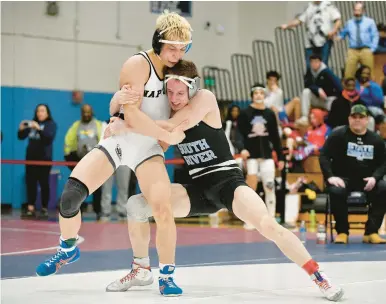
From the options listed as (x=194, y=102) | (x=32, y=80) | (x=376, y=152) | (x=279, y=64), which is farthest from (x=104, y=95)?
(x=194, y=102)

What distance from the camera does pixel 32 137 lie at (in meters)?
13.0

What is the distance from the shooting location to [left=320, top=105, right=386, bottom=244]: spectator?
29.6ft

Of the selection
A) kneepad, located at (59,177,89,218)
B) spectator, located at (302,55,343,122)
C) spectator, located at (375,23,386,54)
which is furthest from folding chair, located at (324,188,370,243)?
spectator, located at (375,23,386,54)

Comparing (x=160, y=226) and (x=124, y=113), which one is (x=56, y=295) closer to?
(x=160, y=226)

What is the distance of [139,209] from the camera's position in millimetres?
5465

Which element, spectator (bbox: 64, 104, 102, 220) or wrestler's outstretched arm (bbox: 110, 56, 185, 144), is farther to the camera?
spectator (bbox: 64, 104, 102, 220)

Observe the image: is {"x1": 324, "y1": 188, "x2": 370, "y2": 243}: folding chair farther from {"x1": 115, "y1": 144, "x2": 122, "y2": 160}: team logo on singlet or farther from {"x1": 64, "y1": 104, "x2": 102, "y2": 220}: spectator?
{"x1": 64, "y1": 104, "x2": 102, "y2": 220}: spectator

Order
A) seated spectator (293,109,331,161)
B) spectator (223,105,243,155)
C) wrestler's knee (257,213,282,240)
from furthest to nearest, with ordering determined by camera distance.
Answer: seated spectator (293,109,331,161)
spectator (223,105,243,155)
wrestler's knee (257,213,282,240)

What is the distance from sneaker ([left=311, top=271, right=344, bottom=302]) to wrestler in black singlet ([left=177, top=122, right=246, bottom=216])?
2.39 feet

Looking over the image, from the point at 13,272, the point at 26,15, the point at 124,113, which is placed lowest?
the point at 13,272

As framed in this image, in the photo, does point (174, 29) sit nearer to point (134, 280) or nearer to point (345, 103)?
point (134, 280)

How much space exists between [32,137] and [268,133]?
402cm

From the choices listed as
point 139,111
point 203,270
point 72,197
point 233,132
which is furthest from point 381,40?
point 72,197

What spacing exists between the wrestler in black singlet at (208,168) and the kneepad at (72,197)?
0.73m
